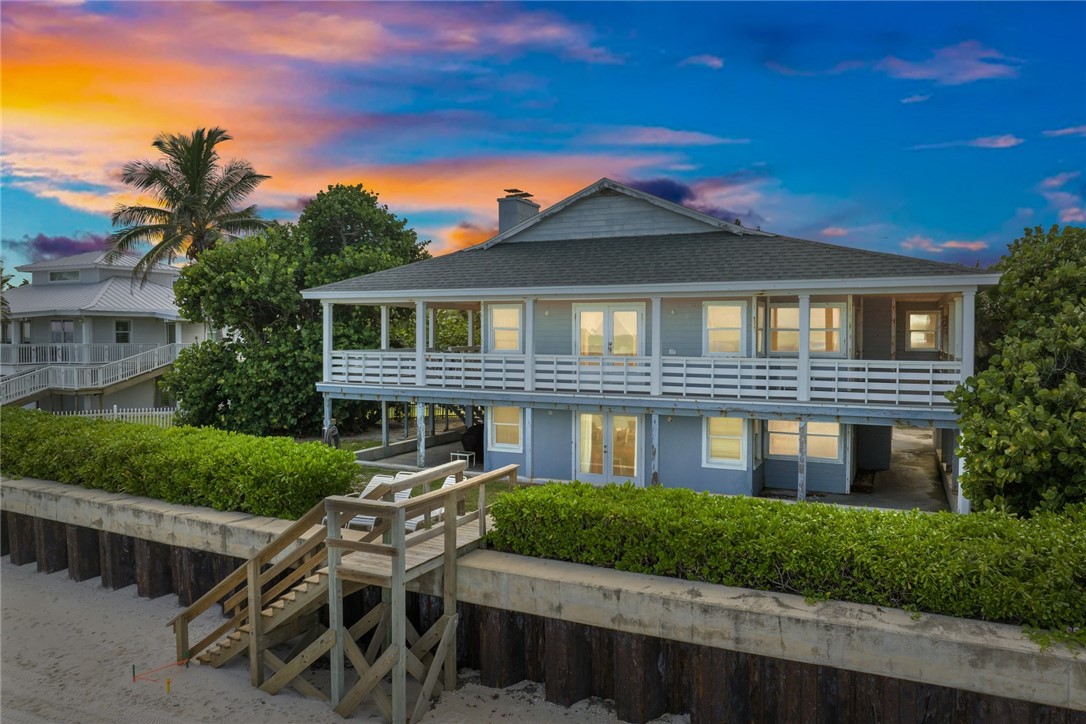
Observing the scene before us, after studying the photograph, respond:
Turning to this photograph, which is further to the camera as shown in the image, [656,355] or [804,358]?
[656,355]

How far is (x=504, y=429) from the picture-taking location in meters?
20.5

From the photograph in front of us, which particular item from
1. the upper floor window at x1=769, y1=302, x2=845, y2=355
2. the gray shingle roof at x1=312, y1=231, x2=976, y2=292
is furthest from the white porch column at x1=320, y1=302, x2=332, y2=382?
the upper floor window at x1=769, y1=302, x2=845, y2=355

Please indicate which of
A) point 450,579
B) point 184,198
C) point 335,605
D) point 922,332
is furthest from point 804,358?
point 184,198

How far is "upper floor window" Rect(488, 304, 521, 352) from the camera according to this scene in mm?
20844

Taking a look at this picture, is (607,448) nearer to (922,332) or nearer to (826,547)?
(826,547)

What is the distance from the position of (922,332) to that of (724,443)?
802cm

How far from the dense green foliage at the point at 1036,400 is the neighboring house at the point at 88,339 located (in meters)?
33.2

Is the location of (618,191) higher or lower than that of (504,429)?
higher

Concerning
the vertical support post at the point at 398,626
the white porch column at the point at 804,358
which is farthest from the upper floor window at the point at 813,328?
the vertical support post at the point at 398,626

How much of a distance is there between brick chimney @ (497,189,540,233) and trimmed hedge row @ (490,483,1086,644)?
1552 centimetres

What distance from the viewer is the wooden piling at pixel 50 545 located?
15242 mm

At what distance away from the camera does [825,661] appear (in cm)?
820

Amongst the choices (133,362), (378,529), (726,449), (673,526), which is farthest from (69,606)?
(133,362)

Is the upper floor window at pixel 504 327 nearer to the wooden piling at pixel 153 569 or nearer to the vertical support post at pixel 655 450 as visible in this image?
the vertical support post at pixel 655 450
